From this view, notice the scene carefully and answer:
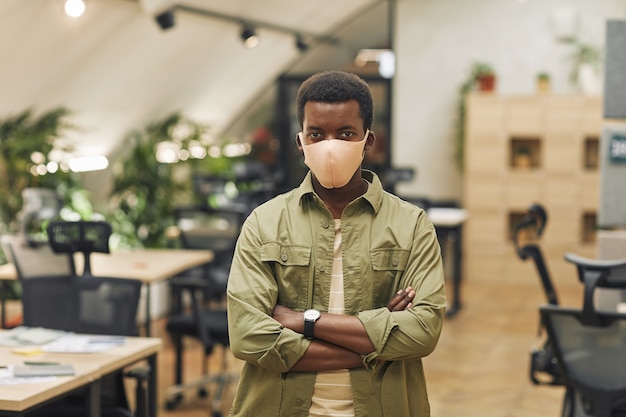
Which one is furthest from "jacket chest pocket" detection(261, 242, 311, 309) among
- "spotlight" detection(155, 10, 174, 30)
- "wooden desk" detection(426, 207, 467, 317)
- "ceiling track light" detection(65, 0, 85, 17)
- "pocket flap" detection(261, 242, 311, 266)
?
"wooden desk" detection(426, 207, 467, 317)

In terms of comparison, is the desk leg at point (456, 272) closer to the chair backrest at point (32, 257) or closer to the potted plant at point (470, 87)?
the potted plant at point (470, 87)

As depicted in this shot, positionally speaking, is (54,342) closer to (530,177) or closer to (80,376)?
(80,376)

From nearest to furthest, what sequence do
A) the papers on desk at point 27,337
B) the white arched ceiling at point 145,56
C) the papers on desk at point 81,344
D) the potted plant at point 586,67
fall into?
the papers on desk at point 81,344
the papers on desk at point 27,337
the white arched ceiling at point 145,56
the potted plant at point 586,67

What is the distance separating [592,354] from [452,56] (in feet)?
27.7

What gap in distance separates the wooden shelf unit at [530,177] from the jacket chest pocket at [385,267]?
8.91m

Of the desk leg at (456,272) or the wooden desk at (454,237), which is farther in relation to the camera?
Answer: the desk leg at (456,272)

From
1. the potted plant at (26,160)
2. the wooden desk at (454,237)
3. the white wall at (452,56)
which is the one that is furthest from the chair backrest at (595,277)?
the white wall at (452,56)

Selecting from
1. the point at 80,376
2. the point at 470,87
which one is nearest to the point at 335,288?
the point at 80,376

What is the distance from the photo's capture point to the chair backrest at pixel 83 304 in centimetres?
427

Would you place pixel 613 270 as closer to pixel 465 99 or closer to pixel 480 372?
pixel 480 372


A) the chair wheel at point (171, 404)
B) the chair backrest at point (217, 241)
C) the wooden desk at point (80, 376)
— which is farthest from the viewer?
the chair backrest at point (217, 241)

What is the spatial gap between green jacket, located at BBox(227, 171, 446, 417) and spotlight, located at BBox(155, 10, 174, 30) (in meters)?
6.01

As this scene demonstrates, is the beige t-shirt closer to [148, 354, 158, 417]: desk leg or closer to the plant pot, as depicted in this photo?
[148, 354, 158, 417]: desk leg

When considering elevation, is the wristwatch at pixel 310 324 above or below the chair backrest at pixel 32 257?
above
